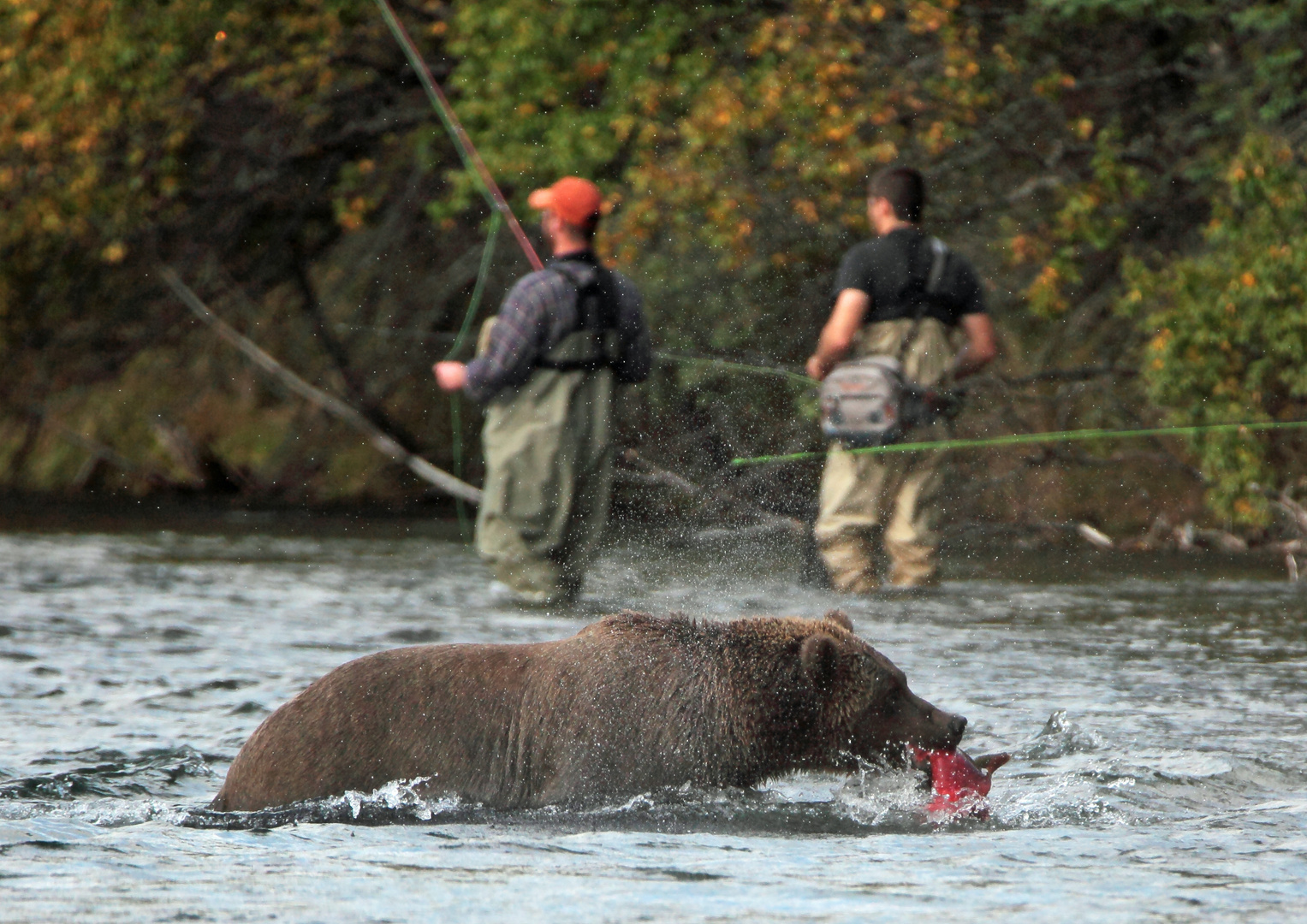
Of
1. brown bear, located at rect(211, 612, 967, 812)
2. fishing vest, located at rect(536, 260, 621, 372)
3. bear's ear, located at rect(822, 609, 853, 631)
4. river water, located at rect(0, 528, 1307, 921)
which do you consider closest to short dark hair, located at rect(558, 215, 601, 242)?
fishing vest, located at rect(536, 260, 621, 372)

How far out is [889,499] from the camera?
958 centimetres

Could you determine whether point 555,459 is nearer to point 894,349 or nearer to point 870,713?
point 894,349

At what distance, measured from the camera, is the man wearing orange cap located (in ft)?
28.8

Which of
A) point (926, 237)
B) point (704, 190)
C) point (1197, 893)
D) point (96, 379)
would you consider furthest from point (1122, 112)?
point (1197, 893)

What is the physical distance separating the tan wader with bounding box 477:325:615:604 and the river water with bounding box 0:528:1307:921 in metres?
0.30

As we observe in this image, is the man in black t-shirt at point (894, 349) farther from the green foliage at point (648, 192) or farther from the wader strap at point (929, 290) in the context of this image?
the green foliage at point (648, 192)

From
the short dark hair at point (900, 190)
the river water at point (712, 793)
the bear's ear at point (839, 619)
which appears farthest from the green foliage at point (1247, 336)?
the bear's ear at point (839, 619)

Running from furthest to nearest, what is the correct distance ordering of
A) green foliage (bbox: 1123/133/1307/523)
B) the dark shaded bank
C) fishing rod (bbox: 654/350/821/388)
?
1. green foliage (bbox: 1123/133/1307/523)
2. fishing rod (bbox: 654/350/821/388)
3. the dark shaded bank

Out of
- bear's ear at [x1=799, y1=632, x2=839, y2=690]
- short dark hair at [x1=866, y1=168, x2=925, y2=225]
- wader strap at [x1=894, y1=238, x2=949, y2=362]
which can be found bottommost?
bear's ear at [x1=799, y1=632, x2=839, y2=690]

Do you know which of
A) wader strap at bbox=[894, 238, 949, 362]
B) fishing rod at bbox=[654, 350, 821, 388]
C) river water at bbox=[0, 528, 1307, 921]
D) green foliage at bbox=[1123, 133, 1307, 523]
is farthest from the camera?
green foliage at bbox=[1123, 133, 1307, 523]

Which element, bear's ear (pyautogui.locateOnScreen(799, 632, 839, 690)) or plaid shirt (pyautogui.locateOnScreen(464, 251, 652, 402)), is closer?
bear's ear (pyautogui.locateOnScreen(799, 632, 839, 690))

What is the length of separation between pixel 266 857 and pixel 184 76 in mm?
14948

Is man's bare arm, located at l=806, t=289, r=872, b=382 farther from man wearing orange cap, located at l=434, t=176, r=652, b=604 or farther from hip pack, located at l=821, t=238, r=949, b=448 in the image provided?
man wearing orange cap, located at l=434, t=176, r=652, b=604

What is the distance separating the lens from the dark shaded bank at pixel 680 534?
35.3 feet
